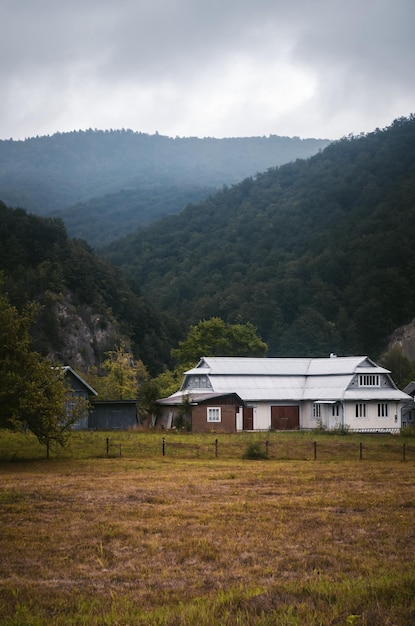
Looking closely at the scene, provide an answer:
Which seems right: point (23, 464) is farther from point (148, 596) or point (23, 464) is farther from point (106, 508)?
point (148, 596)

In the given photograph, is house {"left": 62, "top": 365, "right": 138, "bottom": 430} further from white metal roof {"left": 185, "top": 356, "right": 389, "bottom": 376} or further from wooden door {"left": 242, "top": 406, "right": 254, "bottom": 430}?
wooden door {"left": 242, "top": 406, "right": 254, "bottom": 430}

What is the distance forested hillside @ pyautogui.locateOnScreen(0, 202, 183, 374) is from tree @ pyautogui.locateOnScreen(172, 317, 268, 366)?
18.8m

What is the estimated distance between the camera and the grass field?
11656 millimetres

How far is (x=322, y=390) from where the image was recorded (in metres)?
63.7

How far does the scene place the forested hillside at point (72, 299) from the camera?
109m

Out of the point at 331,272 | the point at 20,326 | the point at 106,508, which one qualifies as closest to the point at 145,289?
the point at 331,272

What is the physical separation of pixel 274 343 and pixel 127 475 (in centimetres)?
11284

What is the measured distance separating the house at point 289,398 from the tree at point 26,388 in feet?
77.8

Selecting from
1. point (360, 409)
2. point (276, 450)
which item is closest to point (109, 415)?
point (360, 409)

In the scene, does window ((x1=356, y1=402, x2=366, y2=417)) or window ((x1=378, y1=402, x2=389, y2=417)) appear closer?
window ((x1=356, y1=402, x2=366, y2=417))

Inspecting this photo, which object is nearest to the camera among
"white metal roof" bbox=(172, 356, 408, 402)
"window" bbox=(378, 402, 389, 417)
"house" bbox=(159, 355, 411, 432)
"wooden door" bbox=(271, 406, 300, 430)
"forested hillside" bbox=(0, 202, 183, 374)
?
"house" bbox=(159, 355, 411, 432)

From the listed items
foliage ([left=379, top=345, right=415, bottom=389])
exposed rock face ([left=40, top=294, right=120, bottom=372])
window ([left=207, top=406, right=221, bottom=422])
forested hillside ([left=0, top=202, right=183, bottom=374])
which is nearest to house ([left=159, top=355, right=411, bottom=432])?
window ([left=207, top=406, right=221, bottom=422])

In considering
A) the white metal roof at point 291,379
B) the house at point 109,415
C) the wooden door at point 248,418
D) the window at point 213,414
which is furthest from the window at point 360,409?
the house at point 109,415

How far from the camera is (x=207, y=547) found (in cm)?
1586
